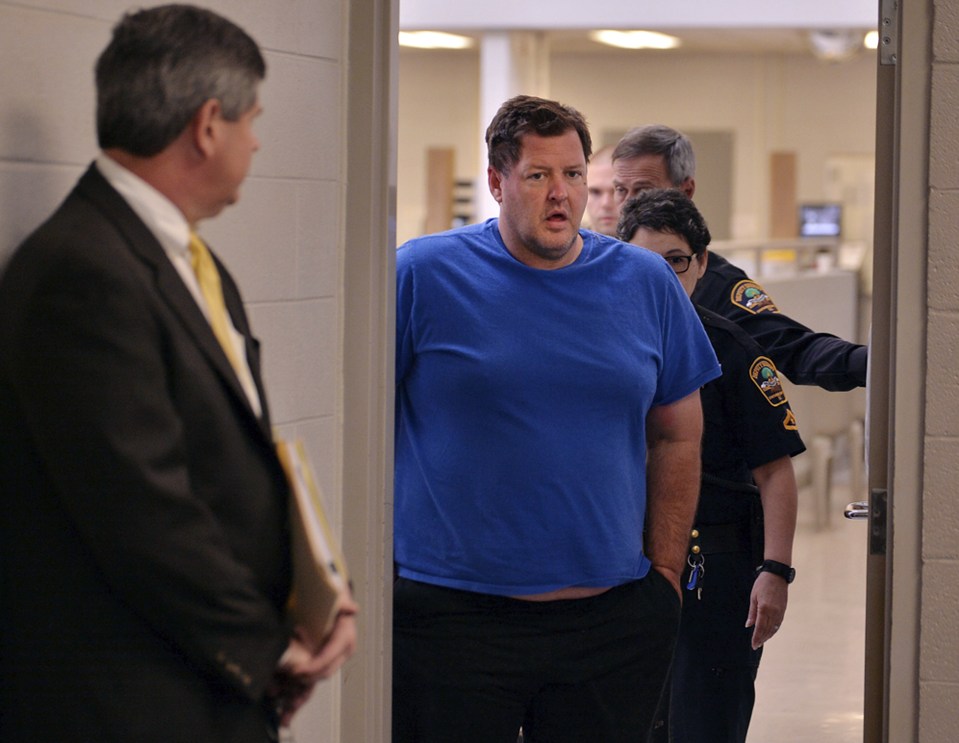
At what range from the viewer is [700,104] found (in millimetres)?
12539

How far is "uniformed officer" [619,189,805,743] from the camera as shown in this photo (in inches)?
105

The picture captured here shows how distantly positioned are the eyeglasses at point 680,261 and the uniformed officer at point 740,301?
18 cm

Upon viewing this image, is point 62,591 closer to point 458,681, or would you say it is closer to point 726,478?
point 458,681

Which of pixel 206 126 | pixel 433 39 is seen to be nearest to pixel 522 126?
pixel 206 126

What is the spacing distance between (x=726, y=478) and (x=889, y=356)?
2.30ft

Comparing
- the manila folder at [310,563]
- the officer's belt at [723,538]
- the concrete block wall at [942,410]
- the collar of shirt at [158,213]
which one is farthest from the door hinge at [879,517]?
the collar of shirt at [158,213]

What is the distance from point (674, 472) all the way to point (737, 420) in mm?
422

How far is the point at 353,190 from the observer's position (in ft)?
6.95

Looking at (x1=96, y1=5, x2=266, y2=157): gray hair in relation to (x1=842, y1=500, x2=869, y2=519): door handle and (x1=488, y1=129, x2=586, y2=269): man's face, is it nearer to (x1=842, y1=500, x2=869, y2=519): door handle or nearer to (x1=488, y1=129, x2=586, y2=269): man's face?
(x1=488, y1=129, x2=586, y2=269): man's face

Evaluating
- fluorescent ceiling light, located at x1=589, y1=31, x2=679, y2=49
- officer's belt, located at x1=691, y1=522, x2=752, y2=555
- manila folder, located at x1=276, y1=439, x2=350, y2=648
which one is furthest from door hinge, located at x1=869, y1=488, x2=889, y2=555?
fluorescent ceiling light, located at x1=589, y1=31, x2=679, y2=49

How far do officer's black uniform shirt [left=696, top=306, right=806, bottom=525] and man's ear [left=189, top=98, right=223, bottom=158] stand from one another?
1.60 metres

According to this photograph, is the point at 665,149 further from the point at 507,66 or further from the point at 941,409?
the point at 507,66

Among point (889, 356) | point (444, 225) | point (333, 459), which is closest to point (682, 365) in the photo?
point (889, 356)

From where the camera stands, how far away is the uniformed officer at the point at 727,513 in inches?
105
